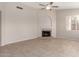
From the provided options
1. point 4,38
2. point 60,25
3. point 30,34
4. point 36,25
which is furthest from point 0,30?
point 60,25

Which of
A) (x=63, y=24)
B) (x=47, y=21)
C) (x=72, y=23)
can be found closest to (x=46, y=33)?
(x=47, y=21)

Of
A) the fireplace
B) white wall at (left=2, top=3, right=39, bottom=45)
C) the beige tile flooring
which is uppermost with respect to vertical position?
white wall at (left=2, top=3, right=39, bottom=45)

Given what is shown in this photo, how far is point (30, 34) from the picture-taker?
980 centimetres

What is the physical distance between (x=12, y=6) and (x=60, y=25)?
5.22 meters

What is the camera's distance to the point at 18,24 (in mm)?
8102

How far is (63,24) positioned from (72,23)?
737 millimetres

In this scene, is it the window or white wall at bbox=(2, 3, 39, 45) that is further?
the window

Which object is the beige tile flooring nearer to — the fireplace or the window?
the window

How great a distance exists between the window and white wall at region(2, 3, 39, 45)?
2.63m

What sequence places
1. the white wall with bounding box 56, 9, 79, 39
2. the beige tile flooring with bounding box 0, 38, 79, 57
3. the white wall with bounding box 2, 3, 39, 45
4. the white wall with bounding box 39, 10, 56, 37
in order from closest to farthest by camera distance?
the beige tile flooring with bounding box 0, 38, 79, 57 → the white wall with bounding box 2, 3, 39, 45 → the white wall with bounding box 56, 9, 79, 39 → the white wall with bounding box 39, 10, 56, 37

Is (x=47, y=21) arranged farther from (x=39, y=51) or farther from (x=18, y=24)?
(x=39, y=51)

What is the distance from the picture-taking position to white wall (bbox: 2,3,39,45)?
6.91 m

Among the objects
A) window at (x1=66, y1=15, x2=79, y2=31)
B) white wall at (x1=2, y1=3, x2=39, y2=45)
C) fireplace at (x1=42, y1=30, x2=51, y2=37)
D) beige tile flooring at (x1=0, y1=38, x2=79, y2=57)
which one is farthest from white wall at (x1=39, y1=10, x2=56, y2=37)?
beige tile flooring at (x1=0, y1=38, x2=79, y2=57)

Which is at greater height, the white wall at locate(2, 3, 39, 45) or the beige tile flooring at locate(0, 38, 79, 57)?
the white wall at locate(2, 3, 39, 45)
